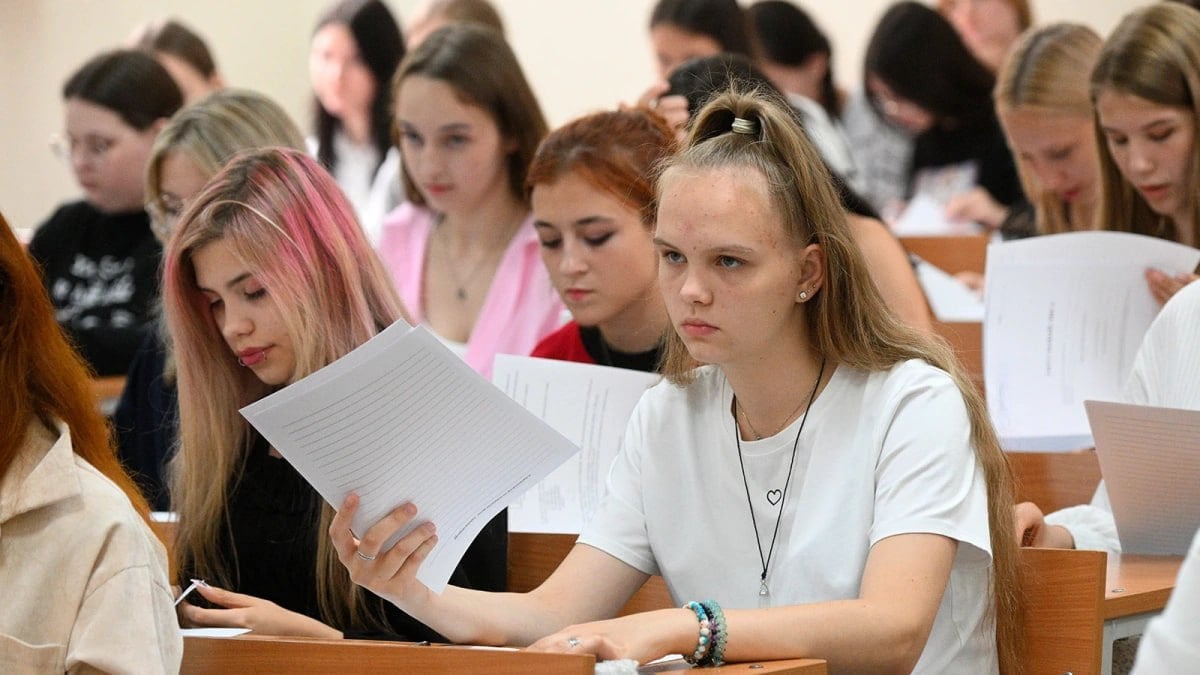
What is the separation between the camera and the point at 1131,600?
86.0 inches

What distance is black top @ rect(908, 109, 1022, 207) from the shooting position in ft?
18.0

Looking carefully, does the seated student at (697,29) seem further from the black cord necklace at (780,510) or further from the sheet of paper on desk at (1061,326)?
the black cord necklace at (780,510)

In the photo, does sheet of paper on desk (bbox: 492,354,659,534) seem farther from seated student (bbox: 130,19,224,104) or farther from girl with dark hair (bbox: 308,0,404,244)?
→ seated student (bbox: 130,19,224,104)

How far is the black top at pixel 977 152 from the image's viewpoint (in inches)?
217

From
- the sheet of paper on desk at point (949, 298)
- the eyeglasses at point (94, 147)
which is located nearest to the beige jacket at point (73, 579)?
the sheet of paper on desk at point (949, 298)

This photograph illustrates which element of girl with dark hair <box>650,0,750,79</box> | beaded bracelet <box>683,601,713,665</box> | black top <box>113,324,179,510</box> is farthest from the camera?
girl with dark hair <box>650,0,750,79</box>

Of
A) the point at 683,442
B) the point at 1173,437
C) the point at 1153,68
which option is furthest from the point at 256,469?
the point at 1153,68

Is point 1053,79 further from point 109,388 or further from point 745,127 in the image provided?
point 109,388

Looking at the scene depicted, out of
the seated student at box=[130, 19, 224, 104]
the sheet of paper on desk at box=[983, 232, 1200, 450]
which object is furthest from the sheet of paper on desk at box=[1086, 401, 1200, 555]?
the seated student at box=[130, 19, 224, 104]

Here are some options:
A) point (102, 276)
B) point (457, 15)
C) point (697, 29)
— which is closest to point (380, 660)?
point (102, 276)

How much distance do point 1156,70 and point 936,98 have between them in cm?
272

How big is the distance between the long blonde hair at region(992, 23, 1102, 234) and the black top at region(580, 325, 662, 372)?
1.26 metres

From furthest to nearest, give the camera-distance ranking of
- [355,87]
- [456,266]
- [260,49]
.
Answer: [260,49]
[355,87]
[456,266]

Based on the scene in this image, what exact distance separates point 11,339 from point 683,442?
0.87 m
